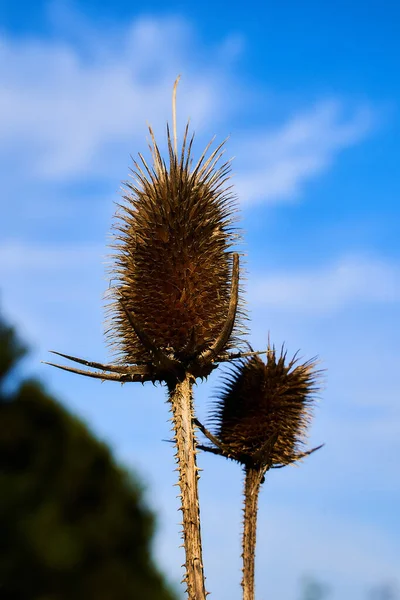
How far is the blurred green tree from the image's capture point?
10.7ft

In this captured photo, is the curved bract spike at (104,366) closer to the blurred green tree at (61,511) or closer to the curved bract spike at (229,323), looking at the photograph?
the curved bract spike at (229,323)

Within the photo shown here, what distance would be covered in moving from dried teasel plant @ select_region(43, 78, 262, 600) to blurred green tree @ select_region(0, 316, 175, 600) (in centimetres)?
392

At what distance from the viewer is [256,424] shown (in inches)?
361

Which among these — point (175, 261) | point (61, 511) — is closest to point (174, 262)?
point (175, 261)

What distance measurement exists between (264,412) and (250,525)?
119 centimetres

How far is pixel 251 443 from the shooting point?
361 inches

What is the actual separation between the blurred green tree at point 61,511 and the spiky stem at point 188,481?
416 cm

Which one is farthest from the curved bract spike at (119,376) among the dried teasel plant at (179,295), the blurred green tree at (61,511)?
the blurred green tree at (61,511)

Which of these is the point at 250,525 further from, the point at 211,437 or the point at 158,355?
the point at 158,355

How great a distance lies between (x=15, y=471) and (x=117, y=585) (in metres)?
0.61

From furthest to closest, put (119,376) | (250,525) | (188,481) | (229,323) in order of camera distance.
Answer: (250,525), (119,376), (188,481), (229,323)

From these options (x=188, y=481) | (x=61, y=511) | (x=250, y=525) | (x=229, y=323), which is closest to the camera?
(x=61, y=511)

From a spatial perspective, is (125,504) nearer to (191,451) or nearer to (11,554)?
(11,554)

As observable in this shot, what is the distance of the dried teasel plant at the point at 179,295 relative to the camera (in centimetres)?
784
